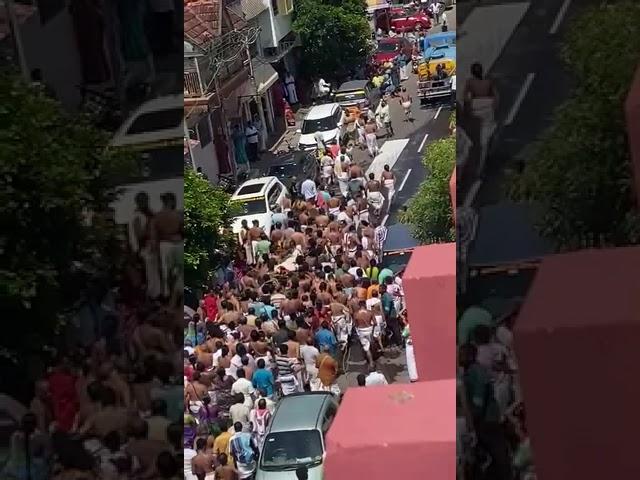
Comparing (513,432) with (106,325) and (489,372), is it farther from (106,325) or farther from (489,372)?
(106,325)

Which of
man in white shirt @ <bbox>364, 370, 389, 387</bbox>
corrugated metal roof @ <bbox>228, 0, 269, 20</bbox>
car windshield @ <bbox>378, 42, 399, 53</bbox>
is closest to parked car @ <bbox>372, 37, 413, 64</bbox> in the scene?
car windshield @ <bbox>378, 42, 399, 53</bbox>

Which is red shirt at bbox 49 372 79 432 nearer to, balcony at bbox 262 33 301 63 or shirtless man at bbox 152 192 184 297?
shirtless man at bbox 152 192 184 297

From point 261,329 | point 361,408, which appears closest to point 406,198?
point 261,329

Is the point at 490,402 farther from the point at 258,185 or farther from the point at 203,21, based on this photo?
the point at 203,21

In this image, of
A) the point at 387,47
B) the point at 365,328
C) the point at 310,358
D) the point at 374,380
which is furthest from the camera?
the point at 387,47

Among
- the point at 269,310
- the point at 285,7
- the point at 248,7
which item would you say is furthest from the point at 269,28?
the point at 269,310

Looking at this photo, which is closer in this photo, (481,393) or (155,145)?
(481,393)

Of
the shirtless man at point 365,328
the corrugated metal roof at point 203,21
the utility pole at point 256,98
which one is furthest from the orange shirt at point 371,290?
the utility pole at point 256,98
